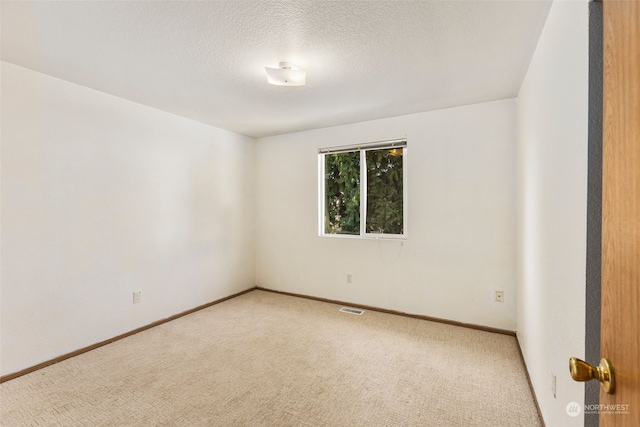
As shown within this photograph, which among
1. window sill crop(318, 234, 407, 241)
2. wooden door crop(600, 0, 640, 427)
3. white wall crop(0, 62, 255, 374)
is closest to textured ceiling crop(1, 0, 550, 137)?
white wall crop(0, 62, 255, 374)

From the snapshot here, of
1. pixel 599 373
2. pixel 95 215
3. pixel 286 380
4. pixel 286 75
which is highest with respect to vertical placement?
pixel 286 75

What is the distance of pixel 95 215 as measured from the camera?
276 centimetres

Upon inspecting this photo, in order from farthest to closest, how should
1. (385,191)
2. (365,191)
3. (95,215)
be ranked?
(365,191) < (385,191) < (95,215)

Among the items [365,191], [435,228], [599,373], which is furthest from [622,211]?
[365,191]

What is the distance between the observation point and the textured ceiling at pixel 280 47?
1657 mm

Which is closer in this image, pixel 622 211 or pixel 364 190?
pixel 622 211

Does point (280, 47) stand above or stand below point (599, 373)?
above

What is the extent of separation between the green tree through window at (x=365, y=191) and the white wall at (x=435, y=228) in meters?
0.16

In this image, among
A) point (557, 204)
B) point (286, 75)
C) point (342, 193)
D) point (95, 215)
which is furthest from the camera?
point (342, 193)

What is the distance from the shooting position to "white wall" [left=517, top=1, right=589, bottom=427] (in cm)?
109

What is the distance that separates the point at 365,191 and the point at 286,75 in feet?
6.53

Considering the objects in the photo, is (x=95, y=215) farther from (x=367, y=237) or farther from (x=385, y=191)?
(x=385, y=191)

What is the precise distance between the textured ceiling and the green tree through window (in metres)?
0.86

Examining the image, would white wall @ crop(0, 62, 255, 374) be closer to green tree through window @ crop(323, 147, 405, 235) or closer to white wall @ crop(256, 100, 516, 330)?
white wall @ crop(256, 100, 516, 330)
